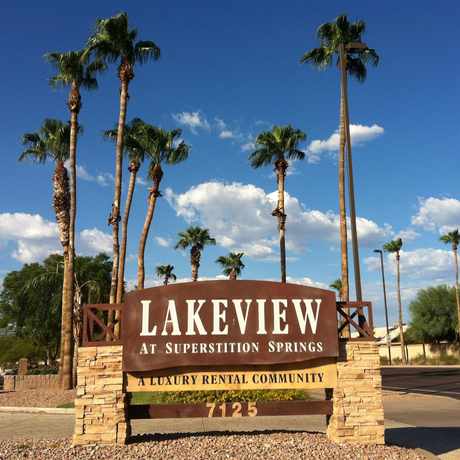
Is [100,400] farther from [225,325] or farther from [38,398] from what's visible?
[38,398]

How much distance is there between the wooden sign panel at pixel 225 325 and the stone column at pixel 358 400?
52cm

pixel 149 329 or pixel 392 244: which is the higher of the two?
pixel 392 244

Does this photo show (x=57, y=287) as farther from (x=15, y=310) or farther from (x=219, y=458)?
(x=219, y=458)

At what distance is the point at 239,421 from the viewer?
1438 centimetres

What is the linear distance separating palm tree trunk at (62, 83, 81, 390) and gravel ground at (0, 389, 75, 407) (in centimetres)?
127

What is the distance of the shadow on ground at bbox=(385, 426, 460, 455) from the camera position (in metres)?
10.4

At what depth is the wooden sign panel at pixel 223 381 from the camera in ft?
32.4

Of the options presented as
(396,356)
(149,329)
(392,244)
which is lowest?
(396,356)

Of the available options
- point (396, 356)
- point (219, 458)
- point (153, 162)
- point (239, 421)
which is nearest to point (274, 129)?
point (153, 162)

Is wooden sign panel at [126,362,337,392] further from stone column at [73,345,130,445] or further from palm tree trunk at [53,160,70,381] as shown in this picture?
palm tree trunk at [53,160,70,381]

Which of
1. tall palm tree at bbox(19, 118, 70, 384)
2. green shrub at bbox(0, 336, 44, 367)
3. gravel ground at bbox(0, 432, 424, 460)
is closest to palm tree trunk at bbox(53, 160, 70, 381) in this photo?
tall palm tree at bbox(19, 118, 70, 384)

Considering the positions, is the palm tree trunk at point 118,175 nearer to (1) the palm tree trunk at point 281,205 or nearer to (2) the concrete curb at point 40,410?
(2) the concrete curb at point 40,410

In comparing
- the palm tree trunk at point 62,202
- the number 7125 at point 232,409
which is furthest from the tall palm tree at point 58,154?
the number 7125 at point 232,409

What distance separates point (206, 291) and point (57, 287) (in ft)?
124
